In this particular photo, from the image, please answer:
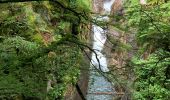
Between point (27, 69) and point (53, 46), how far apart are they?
547 millimetres

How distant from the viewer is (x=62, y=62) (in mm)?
6473

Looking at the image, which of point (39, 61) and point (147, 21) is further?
point (39, 61)

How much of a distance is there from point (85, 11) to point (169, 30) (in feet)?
3.72

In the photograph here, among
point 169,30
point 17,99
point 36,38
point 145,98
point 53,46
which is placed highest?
point 169,30

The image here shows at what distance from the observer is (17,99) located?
7289 mm

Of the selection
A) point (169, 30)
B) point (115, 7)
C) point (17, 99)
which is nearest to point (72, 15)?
point (169, 30)

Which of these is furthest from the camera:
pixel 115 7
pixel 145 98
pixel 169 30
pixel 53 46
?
pixel 115 7

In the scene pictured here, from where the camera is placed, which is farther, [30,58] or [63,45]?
[63,45]

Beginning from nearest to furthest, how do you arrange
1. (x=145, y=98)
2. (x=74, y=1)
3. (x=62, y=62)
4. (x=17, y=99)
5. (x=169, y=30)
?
(x=169, y=30) < (x=74, y=1) < (x=62, y=62) < (x=17, y=99) < (x=145, y=98)

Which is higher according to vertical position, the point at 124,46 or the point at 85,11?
the point at 85,11

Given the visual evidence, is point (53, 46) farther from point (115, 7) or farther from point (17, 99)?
point (115, 7)

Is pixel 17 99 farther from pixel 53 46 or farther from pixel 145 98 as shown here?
pixel 145 98

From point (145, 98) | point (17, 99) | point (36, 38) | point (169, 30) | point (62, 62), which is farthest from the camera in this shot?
point (145, 98)

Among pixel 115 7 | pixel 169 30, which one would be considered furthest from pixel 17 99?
pixel 115 7
